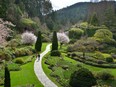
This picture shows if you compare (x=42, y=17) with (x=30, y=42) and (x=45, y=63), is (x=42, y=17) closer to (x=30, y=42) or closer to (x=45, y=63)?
(x=30, y=42)

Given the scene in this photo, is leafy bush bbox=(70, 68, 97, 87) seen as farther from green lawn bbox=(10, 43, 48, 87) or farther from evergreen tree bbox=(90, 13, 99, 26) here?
evergreen tree bbox=(90, 13, 99, 26)

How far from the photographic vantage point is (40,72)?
37.7m

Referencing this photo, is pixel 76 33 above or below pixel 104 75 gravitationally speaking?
above

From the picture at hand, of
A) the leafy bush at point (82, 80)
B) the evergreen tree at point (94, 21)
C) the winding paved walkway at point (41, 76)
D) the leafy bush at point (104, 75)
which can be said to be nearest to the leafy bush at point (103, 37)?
the evergreen tree at point (94, 21)

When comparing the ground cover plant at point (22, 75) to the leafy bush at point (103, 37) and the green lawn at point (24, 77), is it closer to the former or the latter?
the green lawn at point (24, 77)

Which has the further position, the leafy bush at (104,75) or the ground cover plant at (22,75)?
the leafy bush at (104,75)

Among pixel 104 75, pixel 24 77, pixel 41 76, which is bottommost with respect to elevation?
pixel 104 75

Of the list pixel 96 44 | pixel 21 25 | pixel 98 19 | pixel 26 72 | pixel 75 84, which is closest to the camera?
pixel 75 84

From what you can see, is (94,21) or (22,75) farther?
(94,21)

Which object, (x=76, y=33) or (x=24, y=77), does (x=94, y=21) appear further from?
(x=24, y=77)

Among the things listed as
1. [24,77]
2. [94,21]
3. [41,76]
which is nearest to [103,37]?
[94,21]

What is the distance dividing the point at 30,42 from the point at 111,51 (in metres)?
19.6

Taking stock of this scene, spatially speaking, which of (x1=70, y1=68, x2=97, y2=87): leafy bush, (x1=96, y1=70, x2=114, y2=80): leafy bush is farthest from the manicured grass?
(x1=96, y1=70, x2=114, y2=80): leafy bush

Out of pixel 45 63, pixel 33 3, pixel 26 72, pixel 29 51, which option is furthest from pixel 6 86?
pixel 33 3
